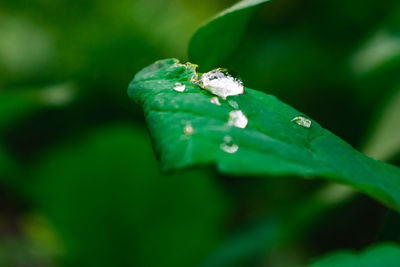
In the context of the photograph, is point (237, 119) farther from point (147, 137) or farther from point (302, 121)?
point (147, 137)

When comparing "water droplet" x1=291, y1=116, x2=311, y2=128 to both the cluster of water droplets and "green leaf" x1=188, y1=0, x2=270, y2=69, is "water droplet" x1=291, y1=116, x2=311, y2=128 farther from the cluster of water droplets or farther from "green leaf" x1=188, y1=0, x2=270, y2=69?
"green leaf" x1=188, y1=0, x2=270, y2=69

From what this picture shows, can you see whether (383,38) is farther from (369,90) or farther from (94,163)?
(94,163)

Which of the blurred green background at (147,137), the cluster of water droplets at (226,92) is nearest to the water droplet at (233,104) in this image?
the cluster of water droplets at (226,92)

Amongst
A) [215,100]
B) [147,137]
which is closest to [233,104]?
[215,100]

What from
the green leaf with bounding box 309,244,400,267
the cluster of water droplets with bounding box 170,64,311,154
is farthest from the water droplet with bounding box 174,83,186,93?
the green leaf with bounding box 309,244,400,267

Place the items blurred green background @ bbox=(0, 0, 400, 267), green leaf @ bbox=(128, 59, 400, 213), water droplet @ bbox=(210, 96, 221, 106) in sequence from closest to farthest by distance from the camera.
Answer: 1. green leaf @ bbox=(128, 59, 400, 213)
2. water droplet @ bbox=(210, 96, 221, 106)
3. blurred green background @ bbox=(0, 0, 400, 267)

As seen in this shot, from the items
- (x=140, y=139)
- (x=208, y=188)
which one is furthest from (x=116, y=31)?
(x=208, y=188)
